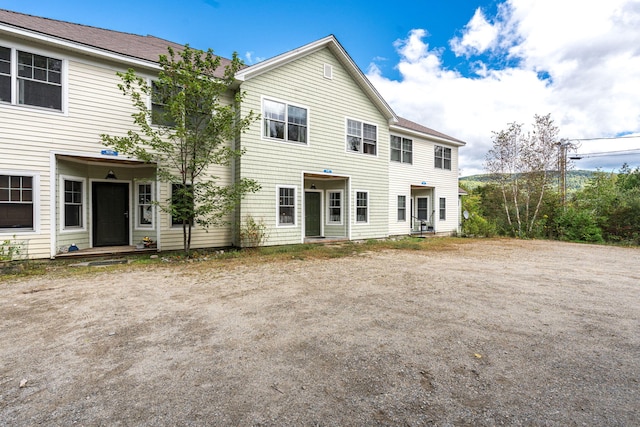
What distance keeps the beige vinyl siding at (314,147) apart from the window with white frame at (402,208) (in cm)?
166

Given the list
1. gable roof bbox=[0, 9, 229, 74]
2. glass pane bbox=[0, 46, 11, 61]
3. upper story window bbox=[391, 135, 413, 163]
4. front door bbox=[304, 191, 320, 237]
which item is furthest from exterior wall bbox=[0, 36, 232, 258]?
upper story window bbox=[391, 135, 413, 163]

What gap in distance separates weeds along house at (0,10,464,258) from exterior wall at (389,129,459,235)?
0.29ft

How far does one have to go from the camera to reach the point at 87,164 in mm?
8836

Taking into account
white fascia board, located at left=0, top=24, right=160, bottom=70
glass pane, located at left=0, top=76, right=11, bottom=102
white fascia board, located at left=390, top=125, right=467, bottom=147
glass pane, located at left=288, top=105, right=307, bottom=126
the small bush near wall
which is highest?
white fascia board, located at left=0, top=24, right=160, bottom=70

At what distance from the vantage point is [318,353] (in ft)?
9.57

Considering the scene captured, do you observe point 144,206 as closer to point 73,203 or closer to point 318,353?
point 73,203

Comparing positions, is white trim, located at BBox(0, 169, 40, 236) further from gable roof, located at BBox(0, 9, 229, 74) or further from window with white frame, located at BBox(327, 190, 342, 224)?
window with white frame, located at BBox(327, 190, 342, 224)

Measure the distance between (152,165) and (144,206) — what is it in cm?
155

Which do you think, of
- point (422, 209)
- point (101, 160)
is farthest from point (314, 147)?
point (422, 209)

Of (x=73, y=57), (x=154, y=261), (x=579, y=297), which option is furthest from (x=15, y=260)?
(x=579, y=297)

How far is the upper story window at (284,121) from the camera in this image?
1057 centimetres

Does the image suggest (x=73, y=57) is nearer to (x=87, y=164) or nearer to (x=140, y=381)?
(x=87, y=164)

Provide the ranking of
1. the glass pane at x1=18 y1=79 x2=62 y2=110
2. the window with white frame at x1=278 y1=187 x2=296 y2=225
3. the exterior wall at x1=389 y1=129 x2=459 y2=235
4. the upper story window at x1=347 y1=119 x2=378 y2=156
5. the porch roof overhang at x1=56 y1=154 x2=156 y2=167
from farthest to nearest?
the exterior wall at x1=389 y1=129 x2=459 y2=235
the upper story window at x1=347 y1=119 x2=378 y2=156
the window with white frame at x1=278 y1=187 x2=296 y2=225
the porch roof overhang at x1=56 y1=154 x2=156 y2=167
the glass pane at x1=18 y1=79 x2=62 y2=110

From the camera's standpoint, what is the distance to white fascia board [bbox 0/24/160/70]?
270 inches
